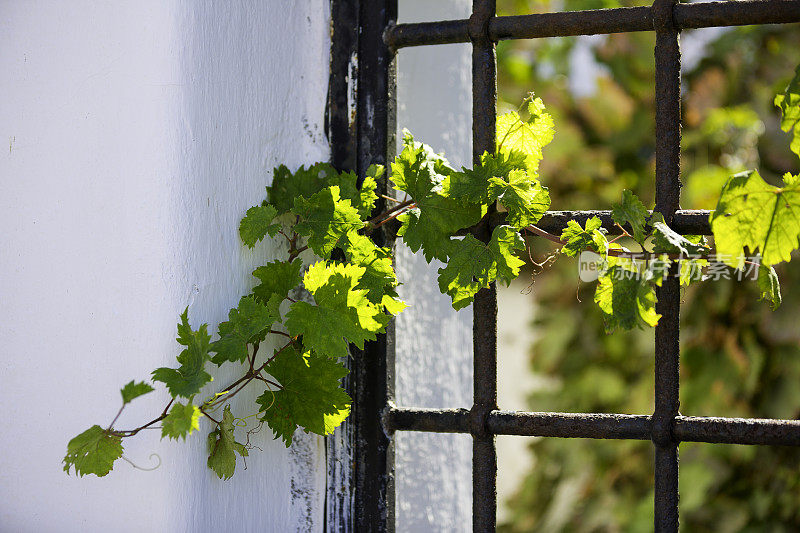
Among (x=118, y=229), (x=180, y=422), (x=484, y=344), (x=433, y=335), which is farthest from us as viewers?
(x=433, y=335)

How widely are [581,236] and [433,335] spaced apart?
0.36 m

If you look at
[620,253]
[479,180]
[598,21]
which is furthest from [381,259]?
[598,21]

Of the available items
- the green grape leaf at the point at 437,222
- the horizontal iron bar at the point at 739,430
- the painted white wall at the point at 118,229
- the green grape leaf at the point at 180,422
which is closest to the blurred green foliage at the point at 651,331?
the horizontal iron bar at the point at 739,430

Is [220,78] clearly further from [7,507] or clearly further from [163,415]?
[7,507]

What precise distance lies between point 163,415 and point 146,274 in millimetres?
129

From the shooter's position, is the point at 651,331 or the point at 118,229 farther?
the point at 651,331

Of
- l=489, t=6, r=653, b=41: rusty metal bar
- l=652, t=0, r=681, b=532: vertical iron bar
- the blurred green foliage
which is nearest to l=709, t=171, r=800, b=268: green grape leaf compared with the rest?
l=652, t=0, r=681, b=532: vertical iron bar

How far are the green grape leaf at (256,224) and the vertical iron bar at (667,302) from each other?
1.21 ft

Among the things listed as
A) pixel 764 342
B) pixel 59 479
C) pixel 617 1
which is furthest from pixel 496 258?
pixel 617 1

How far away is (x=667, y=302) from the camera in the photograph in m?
0.76

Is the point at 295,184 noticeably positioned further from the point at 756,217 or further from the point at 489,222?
the point at 756,217

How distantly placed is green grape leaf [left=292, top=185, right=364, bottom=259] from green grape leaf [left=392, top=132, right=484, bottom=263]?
5 centimetres

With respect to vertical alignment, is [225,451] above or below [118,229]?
below

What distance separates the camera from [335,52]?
2.91ft
